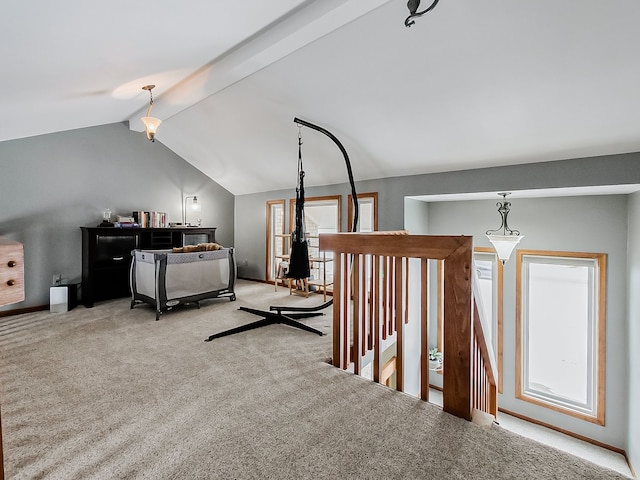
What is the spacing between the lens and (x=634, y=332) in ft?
10.7

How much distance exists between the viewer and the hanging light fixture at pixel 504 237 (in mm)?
3547

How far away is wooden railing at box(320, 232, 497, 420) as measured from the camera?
173 cm

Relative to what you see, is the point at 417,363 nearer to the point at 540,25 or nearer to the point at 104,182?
the point at 540,25

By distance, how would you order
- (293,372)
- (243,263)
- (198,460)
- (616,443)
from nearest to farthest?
1. (198,460)
2. (293,372)
3. (616,443)
4. (243,263)

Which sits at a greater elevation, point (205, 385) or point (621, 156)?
point (621, 156)

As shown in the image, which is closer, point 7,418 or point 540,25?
point 7,418

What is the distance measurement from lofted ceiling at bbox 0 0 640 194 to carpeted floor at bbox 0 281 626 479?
2.15m

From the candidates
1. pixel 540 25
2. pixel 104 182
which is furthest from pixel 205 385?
pixel 104 182

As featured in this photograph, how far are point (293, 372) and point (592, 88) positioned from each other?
3.16 metres

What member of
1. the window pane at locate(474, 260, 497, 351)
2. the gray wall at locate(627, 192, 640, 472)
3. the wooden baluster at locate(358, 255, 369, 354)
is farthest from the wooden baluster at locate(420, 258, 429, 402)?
the window pane at locate(474, 260, 497, 351)

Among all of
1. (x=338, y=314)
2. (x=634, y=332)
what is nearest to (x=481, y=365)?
(x=338, y=314)

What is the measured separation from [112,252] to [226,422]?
3.92 metres

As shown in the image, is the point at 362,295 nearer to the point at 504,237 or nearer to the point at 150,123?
the point at 504,237

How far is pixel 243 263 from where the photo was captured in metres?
6.70
